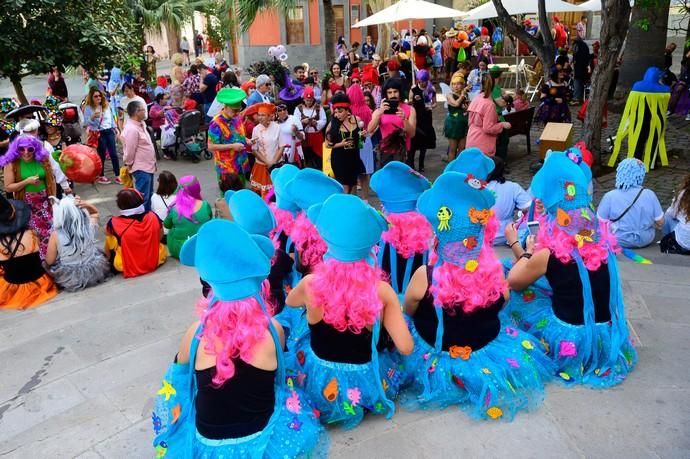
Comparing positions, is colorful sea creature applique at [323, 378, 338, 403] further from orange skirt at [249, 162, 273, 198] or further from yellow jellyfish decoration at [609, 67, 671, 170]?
yellow jellyfish decoration at [609, 67, 671, 170]

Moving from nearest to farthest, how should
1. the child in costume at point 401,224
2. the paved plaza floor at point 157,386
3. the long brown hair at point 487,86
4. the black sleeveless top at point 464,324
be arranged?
the paved plaza floor at point 157,386
the black sleeveless top at point 464,324
the child in costume at point 401,224
the long brown hair at point 487,86

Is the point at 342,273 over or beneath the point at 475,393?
over

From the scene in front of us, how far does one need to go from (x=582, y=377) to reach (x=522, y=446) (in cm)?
78

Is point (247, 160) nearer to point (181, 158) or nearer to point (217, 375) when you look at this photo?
point (181, 158)

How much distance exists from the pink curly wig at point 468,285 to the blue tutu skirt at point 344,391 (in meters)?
0.55

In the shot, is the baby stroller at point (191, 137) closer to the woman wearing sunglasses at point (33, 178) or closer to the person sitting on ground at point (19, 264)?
the woman wearing sunglasses at point (33, 178)

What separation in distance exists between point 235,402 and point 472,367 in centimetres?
137

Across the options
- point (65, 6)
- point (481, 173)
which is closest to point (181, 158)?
point (65, 6)

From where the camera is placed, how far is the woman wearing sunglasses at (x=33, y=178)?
20.5ft

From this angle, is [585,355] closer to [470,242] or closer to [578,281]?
[578,281]

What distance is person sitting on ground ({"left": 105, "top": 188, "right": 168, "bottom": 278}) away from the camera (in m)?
6.15

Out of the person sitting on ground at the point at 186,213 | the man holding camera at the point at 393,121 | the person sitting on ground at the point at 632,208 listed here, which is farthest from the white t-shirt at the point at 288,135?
the person sitting on ground at the point at 632,208

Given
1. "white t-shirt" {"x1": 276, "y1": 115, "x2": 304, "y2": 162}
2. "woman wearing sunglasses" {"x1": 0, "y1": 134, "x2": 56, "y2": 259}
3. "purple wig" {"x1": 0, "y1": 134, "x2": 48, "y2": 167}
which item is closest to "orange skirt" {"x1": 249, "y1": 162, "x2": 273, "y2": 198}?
"white t-shirt" {"x1": 276, "y1": 115, "x2": 304, "y2": 162}

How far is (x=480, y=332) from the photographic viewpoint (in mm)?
3396
